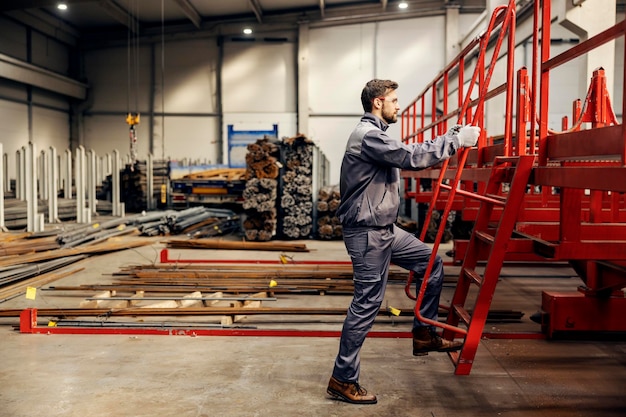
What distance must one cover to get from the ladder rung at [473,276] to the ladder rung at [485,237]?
251 mm

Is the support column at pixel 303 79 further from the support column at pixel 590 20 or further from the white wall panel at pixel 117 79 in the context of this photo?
the support column at pixel 590 20

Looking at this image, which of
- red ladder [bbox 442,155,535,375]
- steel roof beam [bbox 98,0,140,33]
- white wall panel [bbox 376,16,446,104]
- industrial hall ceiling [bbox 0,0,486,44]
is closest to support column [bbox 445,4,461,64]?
industrial hall ceiling [bbox 0,0,486,44]

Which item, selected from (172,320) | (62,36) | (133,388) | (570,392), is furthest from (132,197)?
(570,392)

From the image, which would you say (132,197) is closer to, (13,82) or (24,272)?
(13,82)

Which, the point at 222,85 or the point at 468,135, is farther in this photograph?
the point at 222,85

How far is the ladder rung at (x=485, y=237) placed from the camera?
3.82 meters

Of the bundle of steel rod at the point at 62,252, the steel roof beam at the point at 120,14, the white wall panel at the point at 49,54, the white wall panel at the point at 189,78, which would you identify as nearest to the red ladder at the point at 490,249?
the bundle of steel rod at the point at 62,252

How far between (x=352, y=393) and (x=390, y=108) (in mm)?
1884

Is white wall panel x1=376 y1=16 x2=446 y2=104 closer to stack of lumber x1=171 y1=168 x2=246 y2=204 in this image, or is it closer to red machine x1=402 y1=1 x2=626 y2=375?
stack of lumber x1=171 y1=168 x2=246 y2=204

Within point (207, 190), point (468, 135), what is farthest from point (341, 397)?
point (207, 190)

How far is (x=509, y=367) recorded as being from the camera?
4340 mm

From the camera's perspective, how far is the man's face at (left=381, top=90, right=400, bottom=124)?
379cm

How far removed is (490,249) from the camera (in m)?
3.90

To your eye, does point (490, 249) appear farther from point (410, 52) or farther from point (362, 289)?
Answer: point (410, 52)
